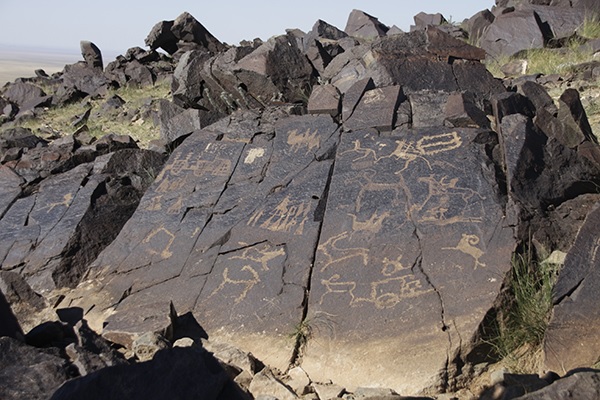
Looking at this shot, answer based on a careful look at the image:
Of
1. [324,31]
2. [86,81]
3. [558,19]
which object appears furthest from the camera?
[86,81]

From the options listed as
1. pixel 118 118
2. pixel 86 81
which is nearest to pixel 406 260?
pixel 118 118

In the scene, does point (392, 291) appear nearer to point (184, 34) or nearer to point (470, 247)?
point (470, 247)

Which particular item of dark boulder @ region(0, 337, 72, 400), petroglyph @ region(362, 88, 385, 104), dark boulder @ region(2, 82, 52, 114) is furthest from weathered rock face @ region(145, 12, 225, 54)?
dark boulder @ region(0, 337, 72, 400)

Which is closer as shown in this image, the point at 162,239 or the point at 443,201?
the point at 443,201

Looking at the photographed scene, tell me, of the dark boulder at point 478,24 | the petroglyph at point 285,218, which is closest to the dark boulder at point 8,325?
the petroglyph at point 285,218

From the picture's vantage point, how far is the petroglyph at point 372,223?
419 cm

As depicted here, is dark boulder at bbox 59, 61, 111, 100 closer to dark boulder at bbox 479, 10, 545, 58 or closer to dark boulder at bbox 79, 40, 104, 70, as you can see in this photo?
dark boulder at bbox 79, 40, 104, 70

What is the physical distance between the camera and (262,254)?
431 cm

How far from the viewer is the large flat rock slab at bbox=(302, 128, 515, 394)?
3449mm

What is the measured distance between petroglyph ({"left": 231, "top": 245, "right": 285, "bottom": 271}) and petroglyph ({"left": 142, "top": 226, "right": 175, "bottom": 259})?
55 cm

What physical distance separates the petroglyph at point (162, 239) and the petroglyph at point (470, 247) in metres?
1.92

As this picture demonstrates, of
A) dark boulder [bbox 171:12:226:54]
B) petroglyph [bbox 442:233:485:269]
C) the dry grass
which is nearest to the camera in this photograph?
petroglyph [bbox 442:233:485:269]

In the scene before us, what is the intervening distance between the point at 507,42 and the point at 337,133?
541 cm

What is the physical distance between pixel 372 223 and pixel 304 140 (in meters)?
1.29
